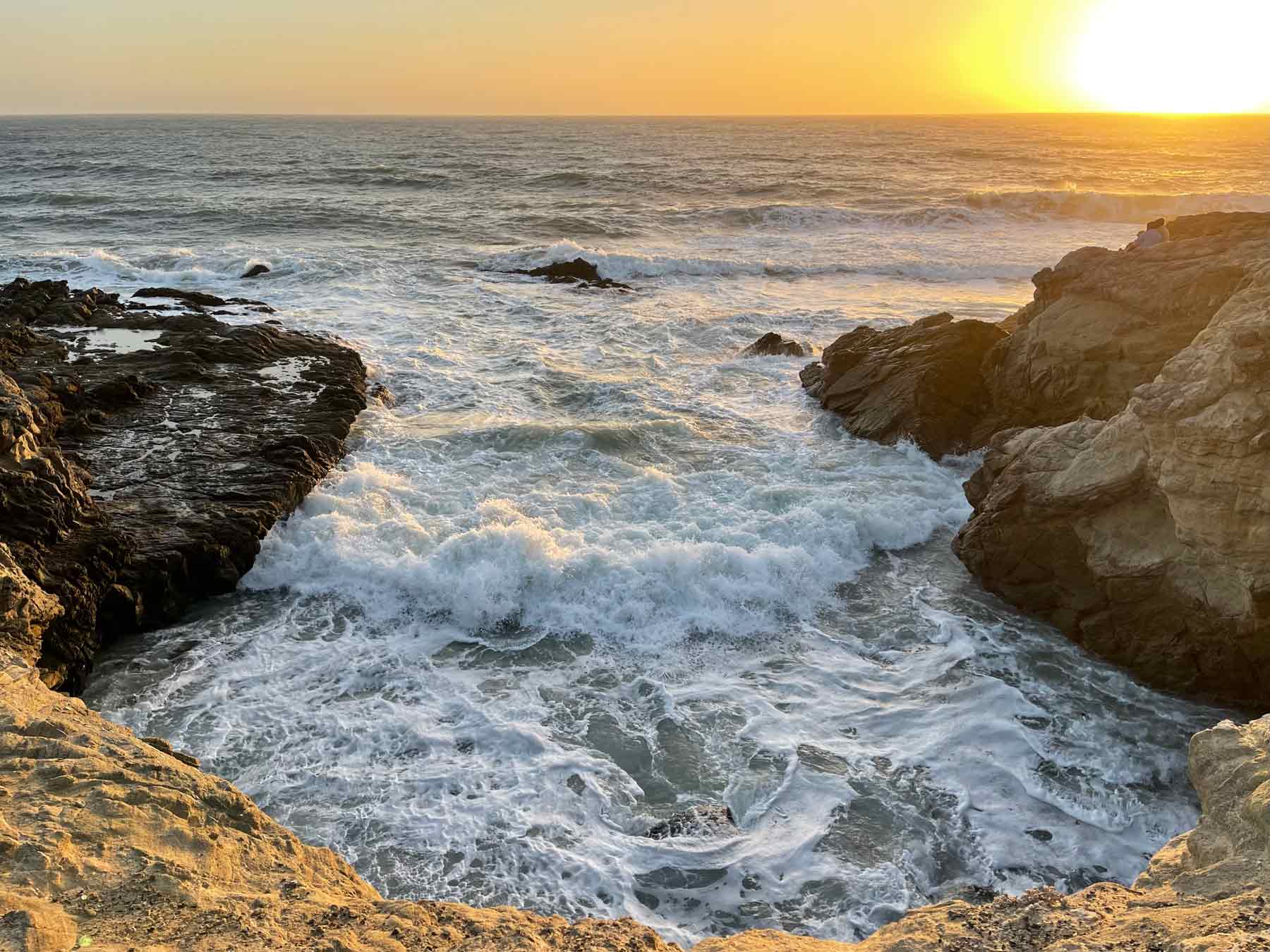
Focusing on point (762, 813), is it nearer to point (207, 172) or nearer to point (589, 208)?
point (589, 208)

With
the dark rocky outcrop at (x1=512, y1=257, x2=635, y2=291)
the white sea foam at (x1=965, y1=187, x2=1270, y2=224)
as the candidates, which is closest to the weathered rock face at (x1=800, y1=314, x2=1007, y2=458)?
the dark rocky outcrop at (x1=512, y1=257, x2=635, y2=291)

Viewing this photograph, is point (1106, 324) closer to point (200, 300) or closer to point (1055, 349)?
point (1055, 349)

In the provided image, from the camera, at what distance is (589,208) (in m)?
35.7

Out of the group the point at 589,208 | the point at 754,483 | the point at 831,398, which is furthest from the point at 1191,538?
the point at 589,208

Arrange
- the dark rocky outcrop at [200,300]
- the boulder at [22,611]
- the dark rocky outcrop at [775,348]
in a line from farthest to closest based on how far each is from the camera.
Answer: the dark rocky outcrop at [200,300] < the dark rocky outcrop at [775,348] < the boulder at [22,611]

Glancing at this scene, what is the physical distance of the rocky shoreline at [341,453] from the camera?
364 centimetres

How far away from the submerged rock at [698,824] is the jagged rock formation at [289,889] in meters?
1.58

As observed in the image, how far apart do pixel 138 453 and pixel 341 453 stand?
2491 mm

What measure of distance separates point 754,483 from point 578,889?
22.1 ft

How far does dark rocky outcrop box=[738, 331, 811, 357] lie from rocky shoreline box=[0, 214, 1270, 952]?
10 centimetres

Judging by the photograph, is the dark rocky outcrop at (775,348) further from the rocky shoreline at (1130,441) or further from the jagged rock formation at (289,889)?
the jagged rock formation at (289,889)

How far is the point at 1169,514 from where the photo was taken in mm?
7672

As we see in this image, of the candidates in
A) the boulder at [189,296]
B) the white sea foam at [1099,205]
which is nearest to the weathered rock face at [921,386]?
the boulder at [189,296]

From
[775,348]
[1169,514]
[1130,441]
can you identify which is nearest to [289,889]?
[1169,514]
